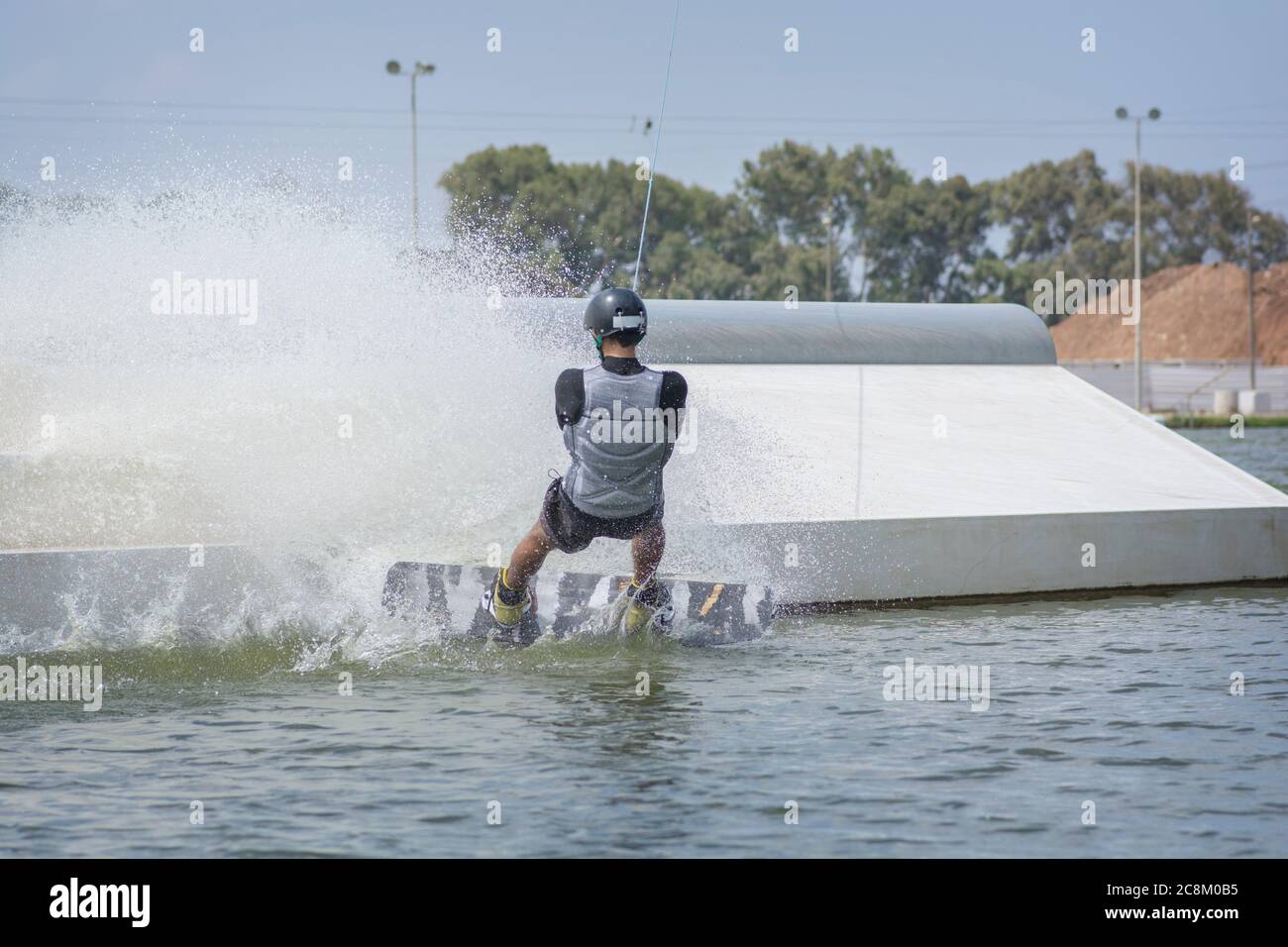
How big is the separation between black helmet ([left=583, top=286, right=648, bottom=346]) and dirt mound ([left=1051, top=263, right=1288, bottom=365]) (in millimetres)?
99156

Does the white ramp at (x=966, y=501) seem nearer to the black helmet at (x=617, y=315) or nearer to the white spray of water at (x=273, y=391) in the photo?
the white spray of water at (x=273, y=391)

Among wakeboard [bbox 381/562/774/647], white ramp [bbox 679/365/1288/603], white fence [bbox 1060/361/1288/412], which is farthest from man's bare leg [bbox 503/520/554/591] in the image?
white fence [bbox 1060/361/1288/412]

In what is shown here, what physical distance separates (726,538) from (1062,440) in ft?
16.2

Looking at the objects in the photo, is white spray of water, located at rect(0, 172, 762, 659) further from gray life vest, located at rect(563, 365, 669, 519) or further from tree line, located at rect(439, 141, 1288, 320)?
tree line, located at rect(439, 141, 1288, 320)

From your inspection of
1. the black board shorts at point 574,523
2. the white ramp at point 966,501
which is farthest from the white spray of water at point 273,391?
the black board shorts at point 574,523

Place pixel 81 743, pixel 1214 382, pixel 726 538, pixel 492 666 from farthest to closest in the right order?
pixel 1214 382 < pixel 726 538 < pixel 492 666 < pixel 81 743

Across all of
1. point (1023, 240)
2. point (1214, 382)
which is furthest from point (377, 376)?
point (1023, 240)

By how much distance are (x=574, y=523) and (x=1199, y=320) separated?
106 meters

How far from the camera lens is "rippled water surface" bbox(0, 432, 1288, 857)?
555 cm

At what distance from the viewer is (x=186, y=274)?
1262 cm

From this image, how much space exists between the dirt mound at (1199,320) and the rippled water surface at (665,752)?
3891 inches

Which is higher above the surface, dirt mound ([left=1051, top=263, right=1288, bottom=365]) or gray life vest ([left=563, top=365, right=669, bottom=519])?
dirt mound ([left=1051, top=263, right=1288, bottom=365])

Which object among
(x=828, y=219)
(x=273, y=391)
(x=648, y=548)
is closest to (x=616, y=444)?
(x=648, y=548)
